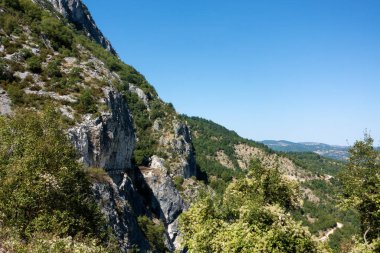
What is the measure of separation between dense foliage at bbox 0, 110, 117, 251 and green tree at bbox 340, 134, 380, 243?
20.1 metres

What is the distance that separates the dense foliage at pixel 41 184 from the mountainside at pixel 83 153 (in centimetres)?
8

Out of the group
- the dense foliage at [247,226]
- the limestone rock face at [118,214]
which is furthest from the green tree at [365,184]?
the limestone rock face at [118,214]

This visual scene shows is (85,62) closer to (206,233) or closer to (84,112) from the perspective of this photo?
(84,112)

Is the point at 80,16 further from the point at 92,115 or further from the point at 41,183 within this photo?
the point at 41,183

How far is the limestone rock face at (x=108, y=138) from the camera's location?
48.4 metres

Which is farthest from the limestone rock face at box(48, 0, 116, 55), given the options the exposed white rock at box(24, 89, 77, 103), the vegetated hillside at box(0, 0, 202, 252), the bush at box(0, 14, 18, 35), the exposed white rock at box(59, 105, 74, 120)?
the exposed white rock at box(59, 105, 74, 120)

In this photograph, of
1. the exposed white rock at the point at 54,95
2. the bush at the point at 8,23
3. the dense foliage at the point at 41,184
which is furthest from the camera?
the bush at the point at 8,23

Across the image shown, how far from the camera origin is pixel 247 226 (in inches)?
858

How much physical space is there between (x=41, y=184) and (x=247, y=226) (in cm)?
1347

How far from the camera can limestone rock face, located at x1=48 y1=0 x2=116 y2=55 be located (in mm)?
136950

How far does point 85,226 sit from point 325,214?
18547 centimetres

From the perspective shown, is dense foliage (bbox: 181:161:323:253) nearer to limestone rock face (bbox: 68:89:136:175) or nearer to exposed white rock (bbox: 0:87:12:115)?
limestone rock face (bbox: 68:89:136:175)

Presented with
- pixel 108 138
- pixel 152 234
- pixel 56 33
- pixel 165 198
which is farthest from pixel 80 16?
pixel 152 234

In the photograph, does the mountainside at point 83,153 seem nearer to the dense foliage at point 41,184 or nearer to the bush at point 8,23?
the dense foliage at point 41,184
